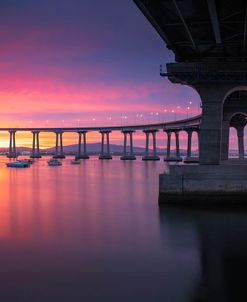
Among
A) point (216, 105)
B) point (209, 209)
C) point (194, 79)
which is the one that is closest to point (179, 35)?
point (194, 79)

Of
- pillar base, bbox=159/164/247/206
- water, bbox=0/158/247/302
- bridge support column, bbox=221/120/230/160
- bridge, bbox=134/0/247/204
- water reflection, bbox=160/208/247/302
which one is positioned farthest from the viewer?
bridge support column, bbox=221/120/230/160

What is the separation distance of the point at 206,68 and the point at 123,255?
790 inches

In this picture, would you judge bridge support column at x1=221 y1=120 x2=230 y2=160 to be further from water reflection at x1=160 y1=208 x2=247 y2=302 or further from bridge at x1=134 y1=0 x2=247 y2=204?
water reflection at x1=160 y1=208 x2=247 y2=302

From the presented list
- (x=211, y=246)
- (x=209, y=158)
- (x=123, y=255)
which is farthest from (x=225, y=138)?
(x=123, y=255)

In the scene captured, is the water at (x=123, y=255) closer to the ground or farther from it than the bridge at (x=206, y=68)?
closer to the ground

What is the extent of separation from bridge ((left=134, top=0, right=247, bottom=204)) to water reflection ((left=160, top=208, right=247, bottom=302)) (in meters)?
1.88

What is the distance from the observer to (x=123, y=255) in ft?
66.7

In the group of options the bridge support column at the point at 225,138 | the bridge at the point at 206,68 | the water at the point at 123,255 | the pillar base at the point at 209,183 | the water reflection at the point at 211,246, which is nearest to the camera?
the water at the point at 123,255

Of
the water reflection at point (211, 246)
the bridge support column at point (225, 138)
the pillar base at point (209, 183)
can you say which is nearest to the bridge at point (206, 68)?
the pillar base at point (209, 183)

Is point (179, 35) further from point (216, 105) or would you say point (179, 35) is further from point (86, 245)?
point (86, 245)

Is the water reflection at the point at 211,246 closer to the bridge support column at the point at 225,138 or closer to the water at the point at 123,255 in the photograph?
the water at the point at 123,255

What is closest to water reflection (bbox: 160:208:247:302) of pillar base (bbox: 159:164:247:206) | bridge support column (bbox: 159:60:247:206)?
pillar base (bbox: 159:164:247:206)

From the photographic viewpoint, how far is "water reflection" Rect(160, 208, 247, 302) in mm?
15406

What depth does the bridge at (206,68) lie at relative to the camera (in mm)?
25094
